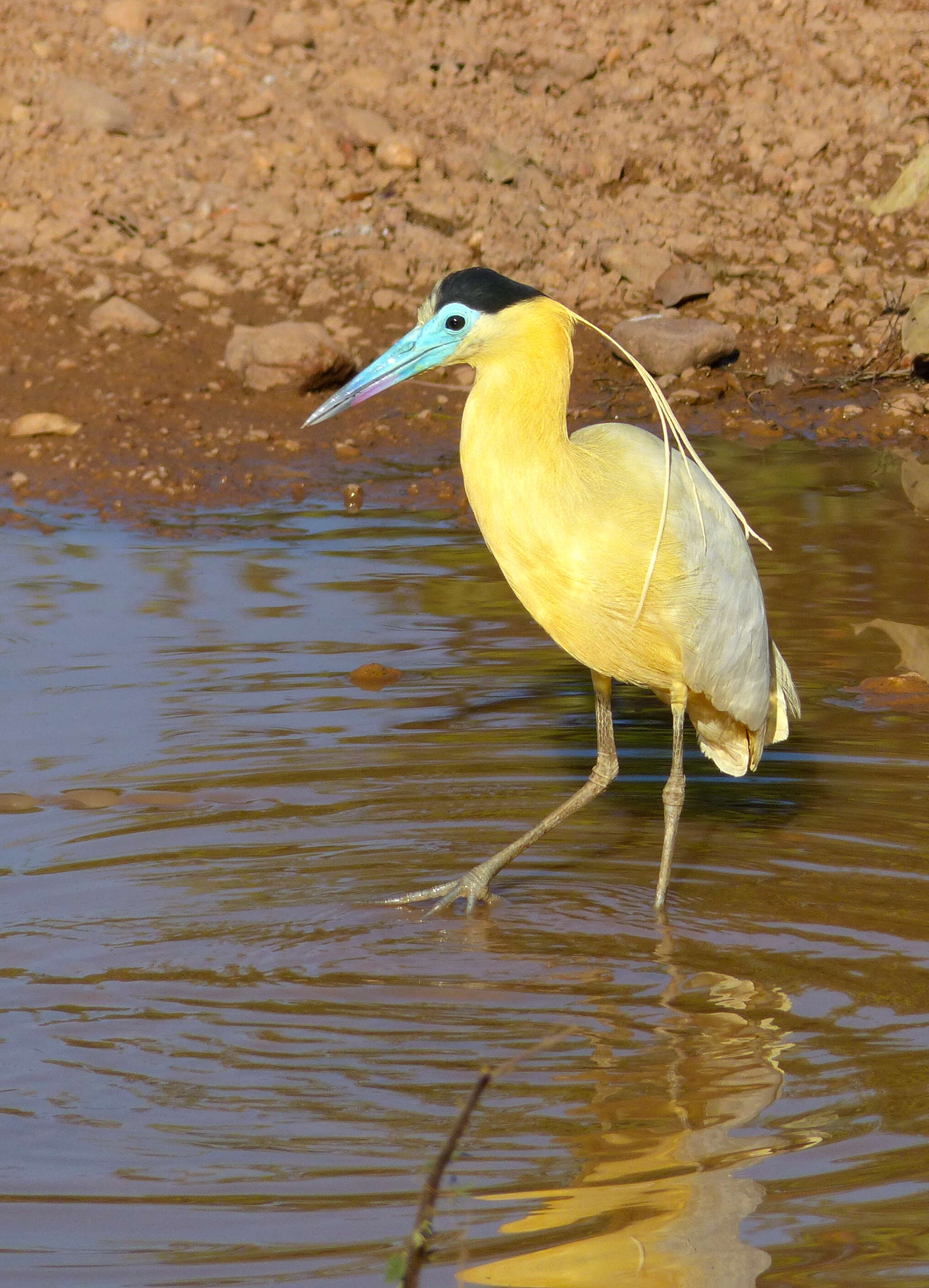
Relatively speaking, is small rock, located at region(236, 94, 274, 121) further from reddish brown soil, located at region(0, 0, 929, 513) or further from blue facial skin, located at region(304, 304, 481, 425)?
Answer: blue facial skin, located at region(304, 304, 481, 425)

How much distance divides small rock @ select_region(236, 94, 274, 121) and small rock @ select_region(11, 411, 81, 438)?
9.76ft

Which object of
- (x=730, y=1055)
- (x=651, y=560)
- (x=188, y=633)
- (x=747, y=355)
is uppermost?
(x=747, y=355)

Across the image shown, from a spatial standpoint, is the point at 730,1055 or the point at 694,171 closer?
the point at 730,1055

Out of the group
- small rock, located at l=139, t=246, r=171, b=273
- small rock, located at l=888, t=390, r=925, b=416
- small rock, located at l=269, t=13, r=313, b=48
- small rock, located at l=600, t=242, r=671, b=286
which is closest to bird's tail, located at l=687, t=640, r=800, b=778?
small rock, located at l=888, t=390, r=925, b=416

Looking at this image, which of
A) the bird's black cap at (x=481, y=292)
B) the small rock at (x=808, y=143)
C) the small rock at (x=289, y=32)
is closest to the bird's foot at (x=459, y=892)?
the bird's black cap at (x=481, y=292)

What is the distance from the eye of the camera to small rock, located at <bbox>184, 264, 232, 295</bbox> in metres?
9.59

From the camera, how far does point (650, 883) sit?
4809 mm

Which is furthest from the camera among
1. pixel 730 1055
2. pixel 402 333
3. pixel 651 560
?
pixel 402 333

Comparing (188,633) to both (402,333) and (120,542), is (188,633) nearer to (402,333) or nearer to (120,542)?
(120,542)

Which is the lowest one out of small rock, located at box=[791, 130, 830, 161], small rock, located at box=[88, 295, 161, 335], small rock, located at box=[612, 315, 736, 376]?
small rock, located at box=[612, 315, 736, 376]

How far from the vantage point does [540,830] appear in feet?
15.7

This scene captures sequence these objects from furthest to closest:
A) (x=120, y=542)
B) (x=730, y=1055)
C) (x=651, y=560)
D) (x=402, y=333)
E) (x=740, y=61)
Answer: (x=740, y=61)
(x=402, y=333)
(x=120, y=542)
(x=651, y=560)
(x=730, y=1055)

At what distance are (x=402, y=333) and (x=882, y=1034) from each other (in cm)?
605

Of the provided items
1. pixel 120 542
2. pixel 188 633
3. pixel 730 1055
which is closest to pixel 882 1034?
pixel 730 1055
